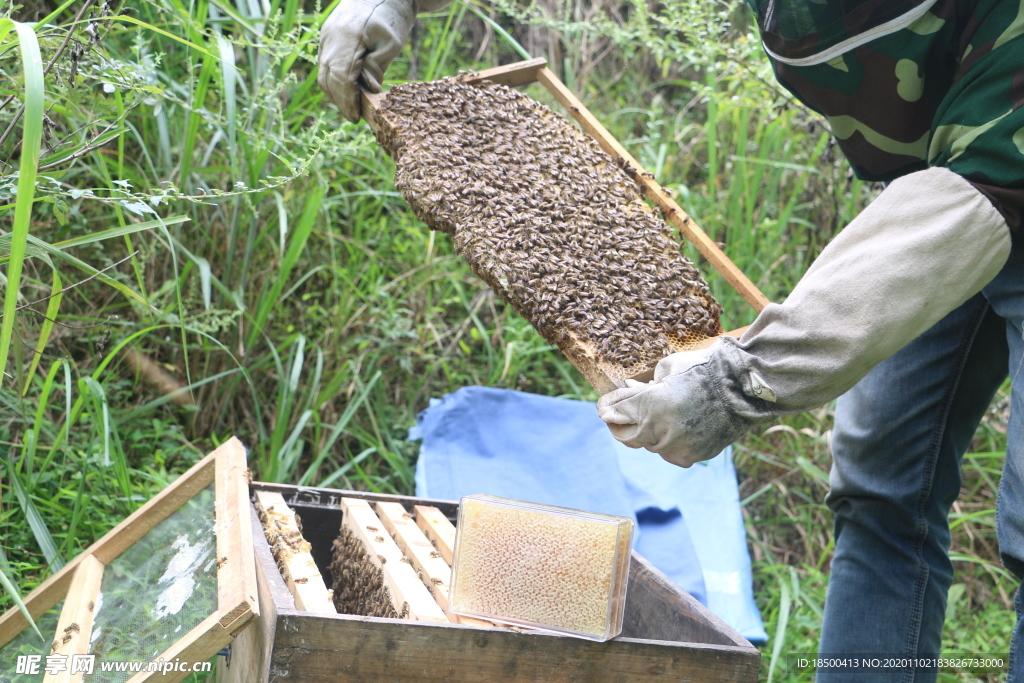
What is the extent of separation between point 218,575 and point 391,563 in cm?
37

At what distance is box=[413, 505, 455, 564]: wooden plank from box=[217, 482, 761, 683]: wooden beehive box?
0.38 metres

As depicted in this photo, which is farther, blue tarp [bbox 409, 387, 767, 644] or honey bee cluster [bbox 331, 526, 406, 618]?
blue tarp [bbox 409, 387, 767, 644]

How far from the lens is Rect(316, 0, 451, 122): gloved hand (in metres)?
2.20

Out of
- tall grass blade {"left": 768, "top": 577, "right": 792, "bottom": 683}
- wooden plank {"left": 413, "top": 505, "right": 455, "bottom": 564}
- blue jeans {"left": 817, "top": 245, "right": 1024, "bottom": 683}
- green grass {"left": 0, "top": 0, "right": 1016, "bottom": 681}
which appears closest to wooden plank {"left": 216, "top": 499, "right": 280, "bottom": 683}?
wooden plank {"left": 413, "top": 505, "right": 455, "bottom": 564}

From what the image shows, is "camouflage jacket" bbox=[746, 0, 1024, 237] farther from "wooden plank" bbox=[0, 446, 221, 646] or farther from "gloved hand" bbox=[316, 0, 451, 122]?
"wooden plank" bbox=[0, 446, 221, 646]

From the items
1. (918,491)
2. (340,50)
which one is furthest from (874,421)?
(340,50)

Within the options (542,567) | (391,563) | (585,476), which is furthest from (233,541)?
(585,476)

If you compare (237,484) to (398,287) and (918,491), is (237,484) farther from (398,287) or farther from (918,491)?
(398,287)

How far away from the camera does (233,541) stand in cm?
154

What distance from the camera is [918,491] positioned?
2029 millimetres

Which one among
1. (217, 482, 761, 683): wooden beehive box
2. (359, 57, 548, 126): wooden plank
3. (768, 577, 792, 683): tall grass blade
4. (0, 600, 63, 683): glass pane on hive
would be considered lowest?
(768, 577, 792, 683): tall grass blade

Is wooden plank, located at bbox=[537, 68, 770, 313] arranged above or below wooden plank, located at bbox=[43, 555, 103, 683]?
above

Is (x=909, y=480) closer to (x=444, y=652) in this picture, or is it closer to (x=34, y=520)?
(x=444, y=652)

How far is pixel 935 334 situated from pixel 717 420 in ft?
2.80
